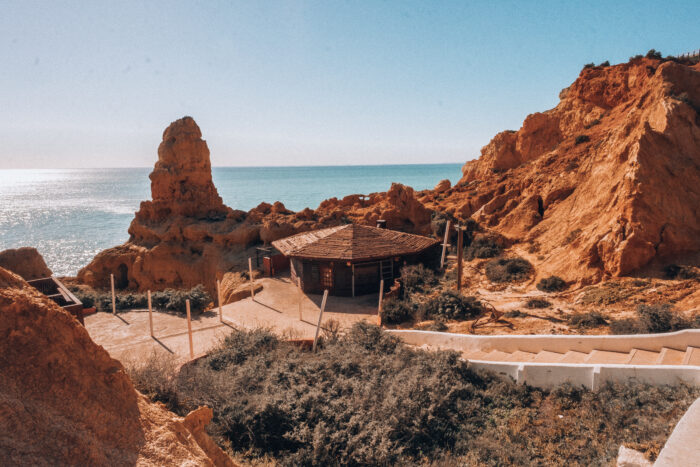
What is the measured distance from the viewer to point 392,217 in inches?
1104

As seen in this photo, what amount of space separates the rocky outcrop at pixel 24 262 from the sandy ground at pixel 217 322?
5.18 meters

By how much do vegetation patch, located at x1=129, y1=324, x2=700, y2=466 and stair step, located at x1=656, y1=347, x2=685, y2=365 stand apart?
1.36 meters

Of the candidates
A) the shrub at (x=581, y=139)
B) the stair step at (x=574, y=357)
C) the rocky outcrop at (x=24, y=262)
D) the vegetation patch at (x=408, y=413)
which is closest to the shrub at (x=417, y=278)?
the stair step at (x=574, y=357)

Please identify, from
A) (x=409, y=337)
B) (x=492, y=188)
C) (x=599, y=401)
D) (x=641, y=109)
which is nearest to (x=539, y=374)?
(x=599, y=401)

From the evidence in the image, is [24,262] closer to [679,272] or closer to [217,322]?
[217,322]

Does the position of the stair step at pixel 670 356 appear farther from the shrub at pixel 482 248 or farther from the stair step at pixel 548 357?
the shrub at pixel 482 248

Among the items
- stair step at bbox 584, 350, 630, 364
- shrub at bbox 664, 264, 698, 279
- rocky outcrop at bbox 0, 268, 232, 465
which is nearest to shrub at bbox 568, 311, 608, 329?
stair step at bbox 584, 350, 630, 364

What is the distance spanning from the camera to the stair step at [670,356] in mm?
7898

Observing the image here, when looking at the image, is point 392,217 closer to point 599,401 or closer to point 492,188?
point 492,188

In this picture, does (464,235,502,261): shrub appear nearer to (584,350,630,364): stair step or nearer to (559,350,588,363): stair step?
(559,350,588,363): stair step

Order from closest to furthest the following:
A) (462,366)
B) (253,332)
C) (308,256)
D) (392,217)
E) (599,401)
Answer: (599,401)
(462,366)
(253,332)
(308,256)
(392,217)

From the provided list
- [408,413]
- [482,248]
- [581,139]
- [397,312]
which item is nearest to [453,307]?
[397,312]

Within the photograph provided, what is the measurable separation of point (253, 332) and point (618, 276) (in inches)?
514

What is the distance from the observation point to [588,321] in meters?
11.1
